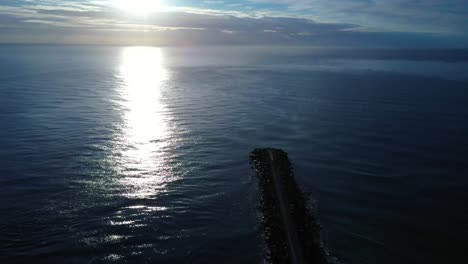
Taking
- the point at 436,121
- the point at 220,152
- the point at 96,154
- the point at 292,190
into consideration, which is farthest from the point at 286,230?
the point at 436,121

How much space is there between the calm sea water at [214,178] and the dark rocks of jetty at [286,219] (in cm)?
120

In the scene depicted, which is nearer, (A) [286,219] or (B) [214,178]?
(A) [286,219]

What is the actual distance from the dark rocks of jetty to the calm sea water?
3.94ft

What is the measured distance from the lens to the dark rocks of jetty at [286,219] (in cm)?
2754

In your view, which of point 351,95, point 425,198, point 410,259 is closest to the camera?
point 410,259

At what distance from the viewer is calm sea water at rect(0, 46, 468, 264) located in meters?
29.9

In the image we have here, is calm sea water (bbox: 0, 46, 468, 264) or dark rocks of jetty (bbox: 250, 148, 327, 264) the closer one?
dark rocks of jetty (bbox: 250, 148, 327, 264)

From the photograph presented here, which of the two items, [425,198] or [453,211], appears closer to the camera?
[453,211]

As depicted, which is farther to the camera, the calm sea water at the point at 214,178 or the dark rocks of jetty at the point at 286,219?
the calm sea water at the point at 214,178

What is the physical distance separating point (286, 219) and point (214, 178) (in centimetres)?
1332

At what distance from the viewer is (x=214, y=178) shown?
43.1m

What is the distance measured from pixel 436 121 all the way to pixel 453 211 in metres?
38.1

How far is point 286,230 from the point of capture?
99.8 feet

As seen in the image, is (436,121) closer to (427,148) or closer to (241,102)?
(427,148)
